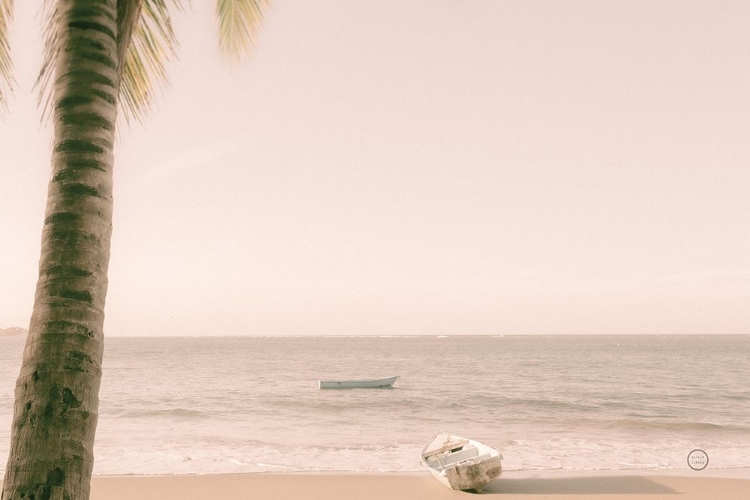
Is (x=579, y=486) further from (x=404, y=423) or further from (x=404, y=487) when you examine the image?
(x=404, y=423)

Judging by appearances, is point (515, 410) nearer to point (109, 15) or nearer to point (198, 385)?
point (198, 385)

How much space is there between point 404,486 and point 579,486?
4.72 metres

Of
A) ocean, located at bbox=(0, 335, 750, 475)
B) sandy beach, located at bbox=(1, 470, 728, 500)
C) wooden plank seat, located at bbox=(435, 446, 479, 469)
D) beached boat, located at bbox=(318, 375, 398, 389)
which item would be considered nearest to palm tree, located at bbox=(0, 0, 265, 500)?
sandy beach, located at bbox=(1, 470, 728, 500)

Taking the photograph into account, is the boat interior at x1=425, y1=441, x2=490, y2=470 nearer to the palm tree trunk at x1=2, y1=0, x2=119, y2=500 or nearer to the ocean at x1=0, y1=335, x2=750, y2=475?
the ocean at x1=0, y1=335, x2=750, y2=475

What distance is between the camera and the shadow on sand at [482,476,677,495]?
14.9m

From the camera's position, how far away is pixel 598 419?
109ft

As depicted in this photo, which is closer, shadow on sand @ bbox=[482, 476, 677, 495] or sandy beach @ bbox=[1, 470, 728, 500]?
sandy beach @ bbox=[1, 470, 728, 500]

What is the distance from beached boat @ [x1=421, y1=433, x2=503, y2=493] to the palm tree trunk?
12.7 meters

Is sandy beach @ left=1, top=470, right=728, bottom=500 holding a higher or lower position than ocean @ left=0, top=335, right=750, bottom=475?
higher

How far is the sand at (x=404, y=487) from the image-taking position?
1450 centimetres

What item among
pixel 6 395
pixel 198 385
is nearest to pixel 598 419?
pixel 198 385

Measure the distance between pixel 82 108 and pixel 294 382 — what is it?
190 feet

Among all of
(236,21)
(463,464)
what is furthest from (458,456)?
(236,21)

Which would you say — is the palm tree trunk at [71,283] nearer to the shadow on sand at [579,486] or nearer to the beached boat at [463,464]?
the beached boat at [463,464]
